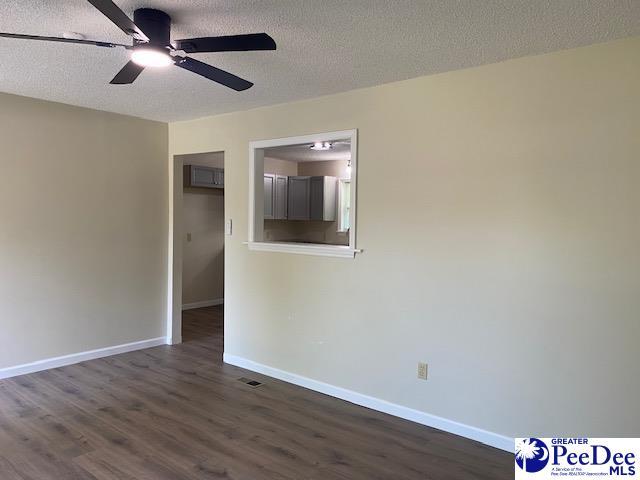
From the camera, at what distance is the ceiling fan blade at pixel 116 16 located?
171 centimetres

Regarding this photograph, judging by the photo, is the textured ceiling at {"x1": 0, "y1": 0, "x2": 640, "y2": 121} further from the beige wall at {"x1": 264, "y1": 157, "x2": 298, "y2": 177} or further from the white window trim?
the beige wall at {"x1": 264, "y1": 157, "x2": 298, "y2": 177}

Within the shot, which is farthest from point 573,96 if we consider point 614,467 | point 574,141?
point 614,467

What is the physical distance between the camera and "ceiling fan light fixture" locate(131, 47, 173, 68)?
2141mm

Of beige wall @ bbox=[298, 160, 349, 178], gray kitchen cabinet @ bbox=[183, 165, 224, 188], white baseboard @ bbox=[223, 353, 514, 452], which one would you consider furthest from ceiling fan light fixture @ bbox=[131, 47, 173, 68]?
beige wall @ bbox=[298, 160, 349, 178]

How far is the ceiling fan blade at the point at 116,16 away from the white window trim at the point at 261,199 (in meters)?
1.76

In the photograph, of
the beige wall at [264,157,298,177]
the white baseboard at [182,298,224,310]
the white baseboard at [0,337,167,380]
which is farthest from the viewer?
the beige wall at [264,157,298,177]

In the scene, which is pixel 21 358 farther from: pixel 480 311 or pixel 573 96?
pixel 573 96

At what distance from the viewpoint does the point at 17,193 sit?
153 inches

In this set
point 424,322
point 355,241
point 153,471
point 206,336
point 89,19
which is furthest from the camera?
point 206,336

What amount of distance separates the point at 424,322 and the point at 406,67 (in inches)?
67.1

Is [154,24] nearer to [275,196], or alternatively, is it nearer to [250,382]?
[250,382]

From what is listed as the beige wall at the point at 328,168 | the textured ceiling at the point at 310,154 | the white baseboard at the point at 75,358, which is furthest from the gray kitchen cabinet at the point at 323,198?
the white baseboard at the point at 75,358

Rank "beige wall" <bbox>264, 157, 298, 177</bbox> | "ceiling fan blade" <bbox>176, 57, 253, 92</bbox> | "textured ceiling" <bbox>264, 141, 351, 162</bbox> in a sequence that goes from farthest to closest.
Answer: "beige wall" <bbox>264, 157, 298, 177</bbox> → "textured ceiling" <bbox>264, 141, 351, 162</bbox> → "ceiling fan blade" <bbox>176, 57, 253, 92</bbox>

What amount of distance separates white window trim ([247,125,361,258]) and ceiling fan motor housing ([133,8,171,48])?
63.3 inches
